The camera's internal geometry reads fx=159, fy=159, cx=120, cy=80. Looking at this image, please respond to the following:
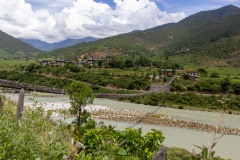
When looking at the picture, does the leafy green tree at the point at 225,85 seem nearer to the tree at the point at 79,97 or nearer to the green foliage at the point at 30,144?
the tree at the point at 79,97

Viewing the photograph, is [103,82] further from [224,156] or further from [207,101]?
[224,156]

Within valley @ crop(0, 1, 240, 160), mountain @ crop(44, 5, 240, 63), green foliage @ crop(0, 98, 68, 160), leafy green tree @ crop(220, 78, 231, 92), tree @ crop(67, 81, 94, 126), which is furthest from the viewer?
mountain @ crop(44, 5, 240, 63)

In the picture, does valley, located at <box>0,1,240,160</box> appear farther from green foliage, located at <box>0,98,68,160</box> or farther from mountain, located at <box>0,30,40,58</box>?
mountain, located at <box>0,30,40,58</box>

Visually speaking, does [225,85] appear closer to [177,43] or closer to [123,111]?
[123,111]

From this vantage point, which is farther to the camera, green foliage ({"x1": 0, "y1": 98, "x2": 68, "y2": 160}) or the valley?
the valley

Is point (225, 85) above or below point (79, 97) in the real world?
above

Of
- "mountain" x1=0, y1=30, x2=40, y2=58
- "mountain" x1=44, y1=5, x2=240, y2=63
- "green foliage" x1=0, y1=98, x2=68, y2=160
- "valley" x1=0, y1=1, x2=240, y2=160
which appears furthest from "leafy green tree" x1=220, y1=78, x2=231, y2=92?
"mountain" x1=0, y1=30, x2=40, y2=58

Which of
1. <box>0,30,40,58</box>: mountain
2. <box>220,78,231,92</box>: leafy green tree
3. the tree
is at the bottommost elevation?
the tree

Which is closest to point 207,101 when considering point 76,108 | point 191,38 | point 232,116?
point 232,116

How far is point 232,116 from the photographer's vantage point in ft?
55.7

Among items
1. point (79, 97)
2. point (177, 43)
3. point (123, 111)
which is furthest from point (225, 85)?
point (177, 43)

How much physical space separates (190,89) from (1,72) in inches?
1351

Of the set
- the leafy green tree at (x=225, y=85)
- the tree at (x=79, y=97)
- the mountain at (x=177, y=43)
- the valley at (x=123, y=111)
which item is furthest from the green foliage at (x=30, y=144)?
the mountain at (x=177, y=43)

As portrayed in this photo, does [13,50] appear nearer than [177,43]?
No
